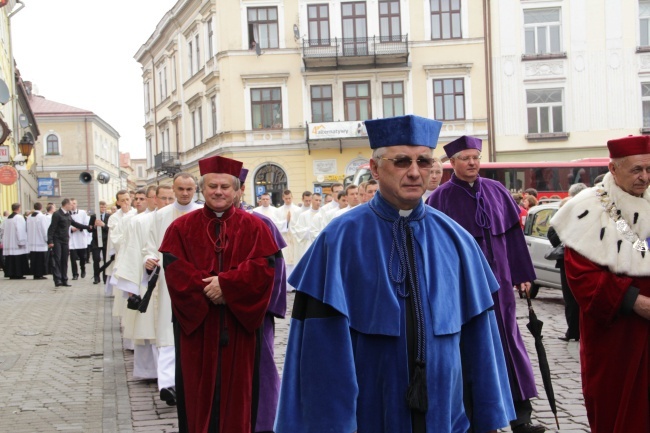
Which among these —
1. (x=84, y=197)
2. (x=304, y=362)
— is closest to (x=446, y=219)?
(x=304, y=362)

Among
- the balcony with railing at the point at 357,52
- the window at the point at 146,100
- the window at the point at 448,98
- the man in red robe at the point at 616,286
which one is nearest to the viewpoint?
the man in red robe at the point at 616,286

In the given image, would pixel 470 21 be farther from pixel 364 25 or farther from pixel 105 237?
pixel 105 237

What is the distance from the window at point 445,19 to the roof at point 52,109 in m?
41.9

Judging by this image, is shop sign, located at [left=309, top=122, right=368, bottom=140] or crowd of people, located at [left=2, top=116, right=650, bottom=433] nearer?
crowd of people, located at [left=2, top=116, right=650, bottom=433]

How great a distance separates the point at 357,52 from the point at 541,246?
2719 centimetres

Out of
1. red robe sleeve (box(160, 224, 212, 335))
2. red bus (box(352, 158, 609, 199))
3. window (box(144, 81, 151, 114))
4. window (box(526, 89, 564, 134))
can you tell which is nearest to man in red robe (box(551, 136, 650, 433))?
red robe sleeve (box(160, 224, 212, 335))

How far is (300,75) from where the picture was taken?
42.4m

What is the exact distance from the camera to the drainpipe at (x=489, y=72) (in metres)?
40.8

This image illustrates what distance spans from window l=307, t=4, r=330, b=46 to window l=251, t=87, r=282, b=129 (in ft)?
9.95

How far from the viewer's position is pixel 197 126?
49.0 m

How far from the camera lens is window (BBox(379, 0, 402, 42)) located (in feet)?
139

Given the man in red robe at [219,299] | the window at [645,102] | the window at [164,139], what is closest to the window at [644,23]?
the window at [645,102]

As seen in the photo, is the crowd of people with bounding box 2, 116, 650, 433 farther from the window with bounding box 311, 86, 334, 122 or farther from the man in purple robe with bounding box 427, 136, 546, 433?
the window with bounding box 311, 86, 334, 122

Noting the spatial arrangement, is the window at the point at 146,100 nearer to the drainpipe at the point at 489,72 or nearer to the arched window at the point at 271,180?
the arched window at the point at 271,180
